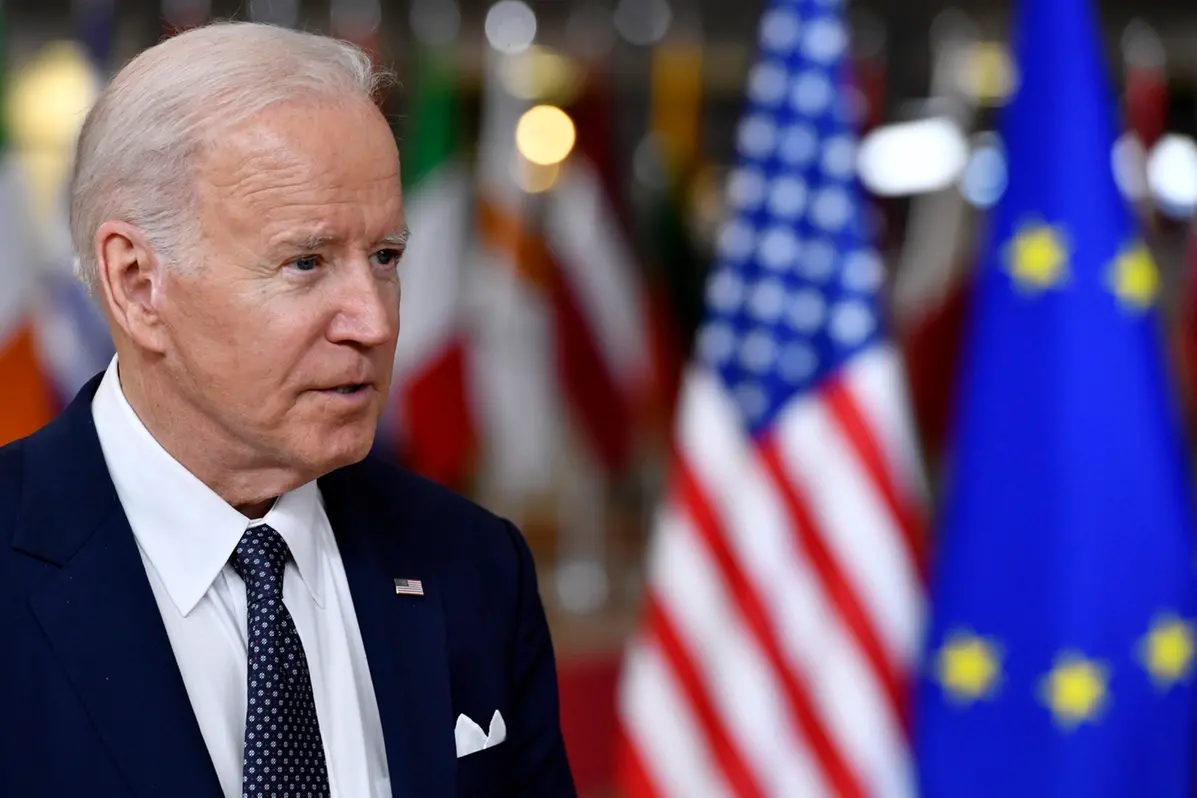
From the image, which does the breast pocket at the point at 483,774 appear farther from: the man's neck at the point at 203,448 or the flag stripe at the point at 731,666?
the flag stripe at the point at 731,666

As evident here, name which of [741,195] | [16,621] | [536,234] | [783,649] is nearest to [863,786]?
[783,649]

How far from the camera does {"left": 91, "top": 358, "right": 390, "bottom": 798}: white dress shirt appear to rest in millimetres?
1348

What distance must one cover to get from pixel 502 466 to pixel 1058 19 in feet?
15.7

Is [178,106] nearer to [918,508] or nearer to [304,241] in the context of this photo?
[304,241]

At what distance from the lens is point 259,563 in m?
1.38

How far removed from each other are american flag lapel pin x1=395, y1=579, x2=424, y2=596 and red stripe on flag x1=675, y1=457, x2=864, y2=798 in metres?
1.60

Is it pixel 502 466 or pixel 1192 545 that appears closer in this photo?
pixel 1192 545

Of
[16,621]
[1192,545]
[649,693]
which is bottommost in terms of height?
[649,693]

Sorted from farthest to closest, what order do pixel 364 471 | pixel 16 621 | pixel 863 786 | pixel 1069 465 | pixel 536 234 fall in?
pixel 536 234 → pixel 863 786 → pixel 1069 465 → pixel 364 471 → pixel 16 621

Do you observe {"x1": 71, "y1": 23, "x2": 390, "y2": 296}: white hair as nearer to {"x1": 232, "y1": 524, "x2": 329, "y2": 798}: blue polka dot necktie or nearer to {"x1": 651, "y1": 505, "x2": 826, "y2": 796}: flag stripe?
{"x1": 232, "y1": 524, "x2": 329, "y2": 798}: blue polka dot necktie

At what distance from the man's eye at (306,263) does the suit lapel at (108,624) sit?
26 centimetres

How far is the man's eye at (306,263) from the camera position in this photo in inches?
50.9

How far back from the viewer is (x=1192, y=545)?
9.09 feet

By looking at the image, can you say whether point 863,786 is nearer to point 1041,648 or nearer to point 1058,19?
point 1041,648
